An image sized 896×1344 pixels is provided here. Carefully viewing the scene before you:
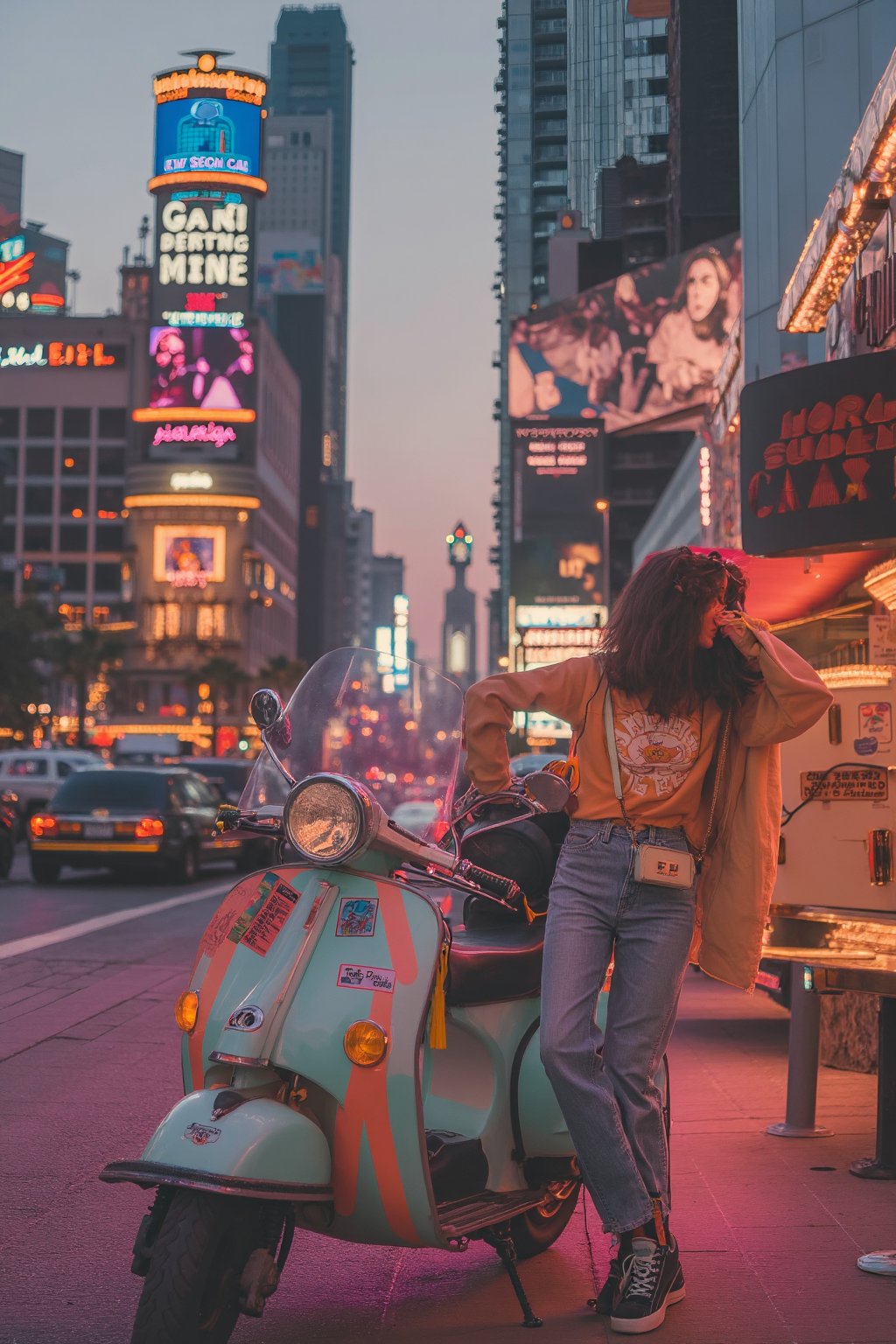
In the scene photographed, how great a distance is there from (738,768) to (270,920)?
4.21ft

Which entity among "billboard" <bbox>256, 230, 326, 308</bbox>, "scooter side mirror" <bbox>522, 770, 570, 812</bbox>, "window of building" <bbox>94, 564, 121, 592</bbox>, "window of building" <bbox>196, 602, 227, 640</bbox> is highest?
"billboard" <bbox>256, 230, 326, 308</bbox>

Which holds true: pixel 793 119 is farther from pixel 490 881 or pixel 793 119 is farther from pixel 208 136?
pixel 208 136

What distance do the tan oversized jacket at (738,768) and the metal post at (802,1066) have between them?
7.05 ft

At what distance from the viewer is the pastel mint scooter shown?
3.59 metres

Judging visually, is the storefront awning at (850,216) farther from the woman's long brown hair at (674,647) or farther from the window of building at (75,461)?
the window of building at (75,461)

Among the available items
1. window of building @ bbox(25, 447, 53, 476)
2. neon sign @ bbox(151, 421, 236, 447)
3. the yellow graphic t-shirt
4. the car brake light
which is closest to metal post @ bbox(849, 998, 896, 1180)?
the yellow graphic t-shirt

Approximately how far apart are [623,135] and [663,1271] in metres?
26.1

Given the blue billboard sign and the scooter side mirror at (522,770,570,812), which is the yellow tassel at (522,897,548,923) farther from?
the blue billboard sign

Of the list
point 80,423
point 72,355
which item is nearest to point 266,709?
point 72,355

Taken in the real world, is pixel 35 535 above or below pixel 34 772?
above

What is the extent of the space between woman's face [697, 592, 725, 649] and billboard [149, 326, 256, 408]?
102627mm

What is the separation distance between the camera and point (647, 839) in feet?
14.0

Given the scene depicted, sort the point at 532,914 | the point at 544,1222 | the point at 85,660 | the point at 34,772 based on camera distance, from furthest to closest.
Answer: the point at 85,660
the point at 34,772
the point at 544,1222
the point at 532,914

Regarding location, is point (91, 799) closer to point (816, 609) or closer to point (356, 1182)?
point (816, 609)
